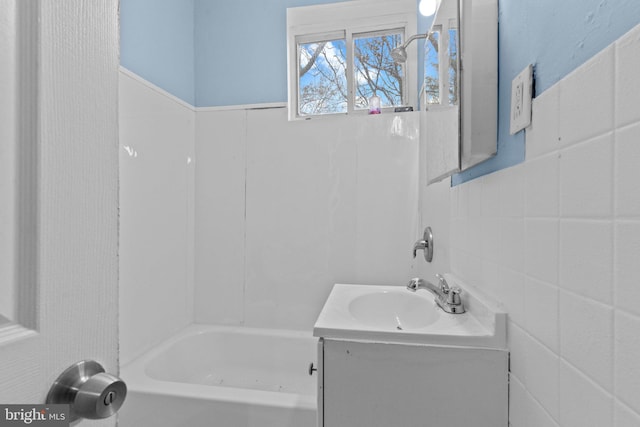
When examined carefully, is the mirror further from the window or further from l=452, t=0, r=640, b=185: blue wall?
the window

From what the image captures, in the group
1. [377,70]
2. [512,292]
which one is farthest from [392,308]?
[377,70]

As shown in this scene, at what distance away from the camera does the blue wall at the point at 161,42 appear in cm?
164

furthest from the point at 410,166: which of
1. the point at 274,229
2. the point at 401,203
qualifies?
the point at 274,229

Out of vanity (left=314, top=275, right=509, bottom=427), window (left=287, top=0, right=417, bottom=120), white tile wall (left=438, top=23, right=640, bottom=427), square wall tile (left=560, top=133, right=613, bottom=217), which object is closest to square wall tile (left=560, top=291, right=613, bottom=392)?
white tile wall (left=438, top=23, right=640, bottom=427)

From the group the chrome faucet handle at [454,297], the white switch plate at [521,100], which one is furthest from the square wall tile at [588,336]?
the chrome faucet handle at [454,297]

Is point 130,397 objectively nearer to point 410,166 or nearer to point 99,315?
point 99,315

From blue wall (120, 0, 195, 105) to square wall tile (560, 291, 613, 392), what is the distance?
1844 mm

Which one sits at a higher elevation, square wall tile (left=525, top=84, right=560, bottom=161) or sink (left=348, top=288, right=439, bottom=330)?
square wall tile (left=525, top=84, right=560, bottom=161)

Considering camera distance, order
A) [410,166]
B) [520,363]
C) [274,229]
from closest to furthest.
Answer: [520,363] < [410,166] < [274,229]

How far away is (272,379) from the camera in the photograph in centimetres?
195

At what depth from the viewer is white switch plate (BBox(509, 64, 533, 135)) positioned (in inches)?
27.4

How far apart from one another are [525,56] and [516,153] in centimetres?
21

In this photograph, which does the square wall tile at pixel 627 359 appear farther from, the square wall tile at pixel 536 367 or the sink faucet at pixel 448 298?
the sink faucet at pixel 448 298

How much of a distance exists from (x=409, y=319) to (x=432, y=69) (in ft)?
3.28
